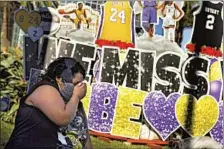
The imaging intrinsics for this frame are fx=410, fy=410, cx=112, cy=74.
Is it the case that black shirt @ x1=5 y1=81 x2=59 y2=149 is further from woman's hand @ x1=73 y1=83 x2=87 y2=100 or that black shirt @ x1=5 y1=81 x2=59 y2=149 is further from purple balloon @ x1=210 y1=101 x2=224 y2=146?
purple balloon @ x1=210 y1=101 x2=224 y2=146

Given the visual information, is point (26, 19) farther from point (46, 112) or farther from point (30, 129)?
point (30, 129)

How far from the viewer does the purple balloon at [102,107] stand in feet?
15.6

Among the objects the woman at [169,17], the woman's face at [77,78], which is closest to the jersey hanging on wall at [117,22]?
the woman at [169,17]

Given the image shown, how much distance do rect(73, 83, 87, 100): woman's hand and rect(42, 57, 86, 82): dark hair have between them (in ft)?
0.46

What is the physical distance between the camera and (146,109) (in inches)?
186

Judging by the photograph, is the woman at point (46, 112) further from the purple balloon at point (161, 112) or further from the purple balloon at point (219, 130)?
the purple balloon at point (219, 130)

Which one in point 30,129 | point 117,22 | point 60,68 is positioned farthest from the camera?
point 117,22

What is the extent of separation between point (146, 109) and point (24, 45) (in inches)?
63.4

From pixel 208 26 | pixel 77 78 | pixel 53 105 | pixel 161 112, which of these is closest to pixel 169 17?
pixel 208 26

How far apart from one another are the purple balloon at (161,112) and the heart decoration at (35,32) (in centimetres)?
146

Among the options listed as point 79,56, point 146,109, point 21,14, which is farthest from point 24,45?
point 146,109

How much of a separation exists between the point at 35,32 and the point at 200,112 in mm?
2127

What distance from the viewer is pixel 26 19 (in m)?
4.78

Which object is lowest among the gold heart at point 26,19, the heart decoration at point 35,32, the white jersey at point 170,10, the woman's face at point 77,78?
the woman's face at point 77,78
